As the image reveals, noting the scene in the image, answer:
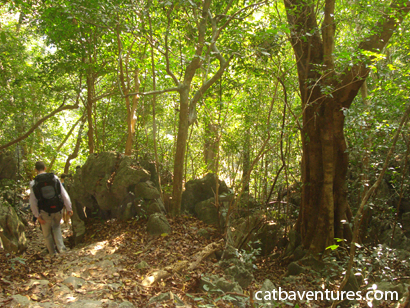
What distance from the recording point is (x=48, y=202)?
5762 mm

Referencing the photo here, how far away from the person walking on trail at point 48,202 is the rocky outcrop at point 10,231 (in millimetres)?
643

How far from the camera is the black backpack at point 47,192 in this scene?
5.71m

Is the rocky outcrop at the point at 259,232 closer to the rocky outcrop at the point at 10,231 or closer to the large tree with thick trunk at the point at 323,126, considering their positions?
the large tree with thick trunk at the point at 323,126

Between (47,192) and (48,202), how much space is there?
198mm

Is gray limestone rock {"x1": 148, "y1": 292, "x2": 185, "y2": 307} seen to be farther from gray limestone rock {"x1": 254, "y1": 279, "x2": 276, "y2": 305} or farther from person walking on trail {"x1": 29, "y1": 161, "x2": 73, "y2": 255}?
person walking on trail {"x1": 29, "y1": 161, "x2": 73, "y2": 255}

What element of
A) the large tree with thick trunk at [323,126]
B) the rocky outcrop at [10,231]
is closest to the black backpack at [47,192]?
the rocky outcrop at [10,231]

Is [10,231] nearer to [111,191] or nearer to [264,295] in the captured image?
[111,191]

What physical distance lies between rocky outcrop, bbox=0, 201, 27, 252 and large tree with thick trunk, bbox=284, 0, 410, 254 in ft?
19.9

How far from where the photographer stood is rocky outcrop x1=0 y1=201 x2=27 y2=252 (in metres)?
5.67

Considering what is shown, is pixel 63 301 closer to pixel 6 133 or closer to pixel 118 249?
pixel 118 249

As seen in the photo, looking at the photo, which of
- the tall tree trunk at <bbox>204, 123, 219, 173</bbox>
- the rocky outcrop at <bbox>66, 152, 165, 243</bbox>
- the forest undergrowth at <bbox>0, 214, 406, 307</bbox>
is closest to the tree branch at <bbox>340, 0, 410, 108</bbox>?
the tall tree trunk at <bbox>204, 123, 219, 173</bbox>

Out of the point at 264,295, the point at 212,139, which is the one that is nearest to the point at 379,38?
the point at 264,295

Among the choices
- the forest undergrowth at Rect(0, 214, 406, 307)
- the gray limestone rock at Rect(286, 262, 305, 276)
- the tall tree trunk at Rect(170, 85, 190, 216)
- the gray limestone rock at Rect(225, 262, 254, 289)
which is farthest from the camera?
the tall tree trunk at Rect(170, 85, 190, 216)

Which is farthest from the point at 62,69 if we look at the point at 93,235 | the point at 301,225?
the point at 301,225
